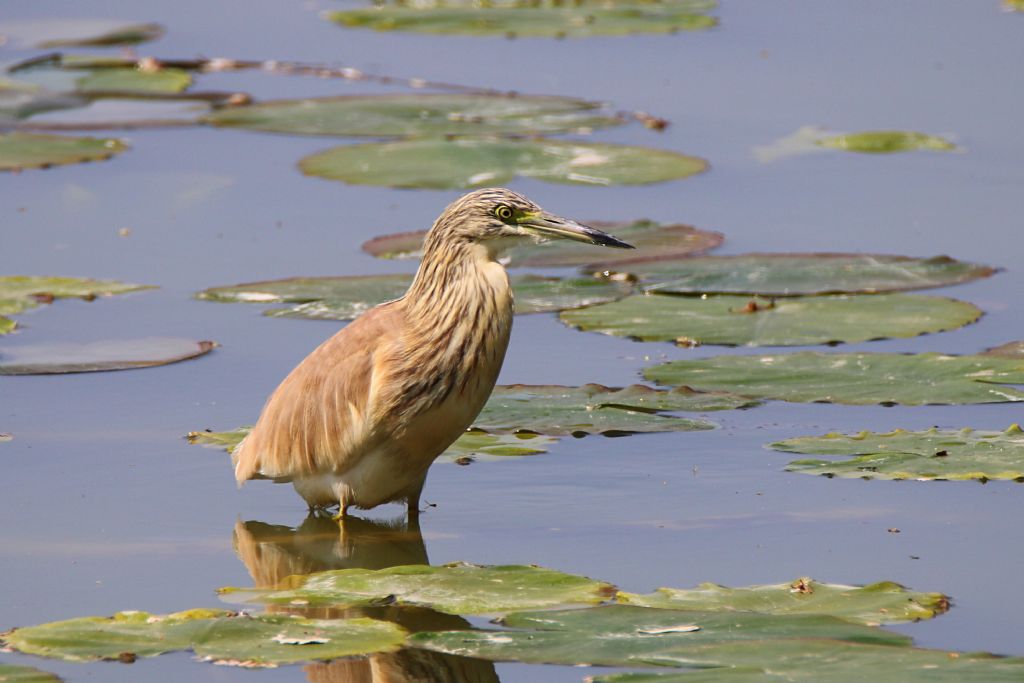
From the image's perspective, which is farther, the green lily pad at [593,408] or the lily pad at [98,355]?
the lily pad at [98,355]

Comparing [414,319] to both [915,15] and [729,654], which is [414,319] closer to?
[729,654]

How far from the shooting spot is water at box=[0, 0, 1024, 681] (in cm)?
603

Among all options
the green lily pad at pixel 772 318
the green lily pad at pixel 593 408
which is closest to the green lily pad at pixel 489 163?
the green lily pad at pixel 772 318

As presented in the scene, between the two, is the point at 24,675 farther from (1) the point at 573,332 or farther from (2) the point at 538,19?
(2) the point at 538,19

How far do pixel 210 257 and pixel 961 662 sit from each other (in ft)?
21.4

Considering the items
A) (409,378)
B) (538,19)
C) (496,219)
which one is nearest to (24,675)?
(409,378)

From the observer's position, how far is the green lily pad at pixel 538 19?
16.0 meters

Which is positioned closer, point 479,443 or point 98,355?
point 479,443

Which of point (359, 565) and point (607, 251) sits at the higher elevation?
point (607, 251)

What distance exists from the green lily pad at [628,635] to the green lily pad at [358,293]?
12.8ft

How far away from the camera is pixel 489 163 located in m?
11.5

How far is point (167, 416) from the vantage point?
7664 millimetres

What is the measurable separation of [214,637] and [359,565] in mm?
1445

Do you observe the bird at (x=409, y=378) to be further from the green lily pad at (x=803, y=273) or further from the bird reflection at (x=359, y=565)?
the green lily pad at (x=803, y=273)
